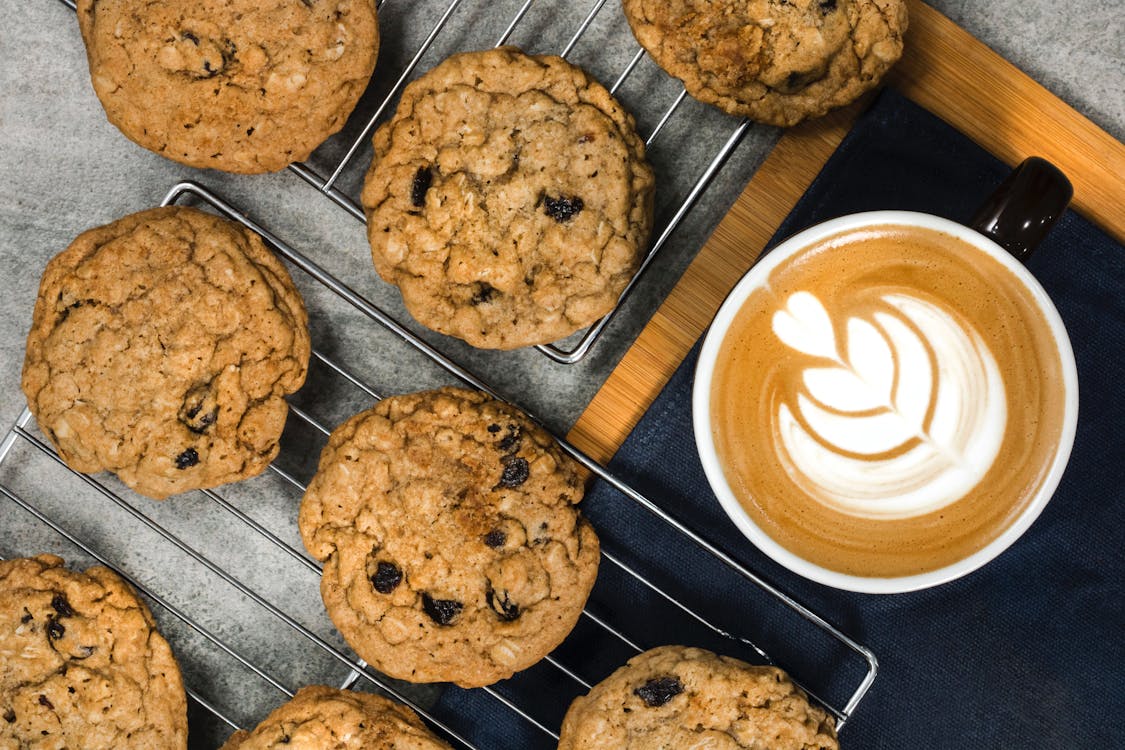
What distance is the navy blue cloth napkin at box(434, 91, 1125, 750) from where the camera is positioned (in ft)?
4.75

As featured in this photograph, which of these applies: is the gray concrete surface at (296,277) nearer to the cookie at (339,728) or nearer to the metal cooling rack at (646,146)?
the metal cooling rack at (646,146)

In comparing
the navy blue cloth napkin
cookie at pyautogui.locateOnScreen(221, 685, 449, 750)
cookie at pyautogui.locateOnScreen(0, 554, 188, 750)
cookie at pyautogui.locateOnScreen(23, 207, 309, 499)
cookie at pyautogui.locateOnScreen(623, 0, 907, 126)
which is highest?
cookie at pyautogui.locateOnScreen(623, 0, 907, 126)

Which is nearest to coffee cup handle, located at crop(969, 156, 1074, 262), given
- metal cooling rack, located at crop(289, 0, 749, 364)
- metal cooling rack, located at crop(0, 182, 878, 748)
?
metal cooling rack, located at crop(289, 0, 749, 364)

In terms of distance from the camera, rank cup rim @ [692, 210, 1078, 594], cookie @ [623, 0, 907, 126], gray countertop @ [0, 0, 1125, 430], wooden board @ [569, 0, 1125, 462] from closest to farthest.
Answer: cup rim @ [692, 210, 1078, 594]
cookie @ [623, 0, 907, 126]
wooden board @ [569, 0, 1125, 462]
gray countertop @ [0, 0, 1125, 430]

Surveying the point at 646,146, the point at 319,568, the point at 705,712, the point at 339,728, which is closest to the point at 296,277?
the point at 319,568

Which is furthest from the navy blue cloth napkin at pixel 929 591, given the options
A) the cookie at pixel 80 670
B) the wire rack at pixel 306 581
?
the cookie at pixel 80 670

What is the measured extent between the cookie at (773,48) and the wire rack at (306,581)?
0.10 m

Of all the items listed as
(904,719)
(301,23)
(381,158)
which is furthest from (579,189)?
(904,719)

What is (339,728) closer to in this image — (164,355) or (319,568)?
(319,568)

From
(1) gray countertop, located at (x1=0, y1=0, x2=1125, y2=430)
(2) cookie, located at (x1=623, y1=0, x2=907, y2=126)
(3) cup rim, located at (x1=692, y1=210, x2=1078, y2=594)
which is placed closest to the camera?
(3) cup rim, located at (x1=692, y1=210, x2=1078, y2=594)

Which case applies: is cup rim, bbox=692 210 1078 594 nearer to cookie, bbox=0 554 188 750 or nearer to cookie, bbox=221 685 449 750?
cookie, bbox=221 685 449 750

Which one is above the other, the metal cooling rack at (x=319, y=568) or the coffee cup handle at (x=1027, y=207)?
the coffee cup handle at (x=1027, y=207)

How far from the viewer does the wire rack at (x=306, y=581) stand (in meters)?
1.52

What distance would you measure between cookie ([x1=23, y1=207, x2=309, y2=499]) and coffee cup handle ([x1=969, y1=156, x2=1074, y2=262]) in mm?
988
